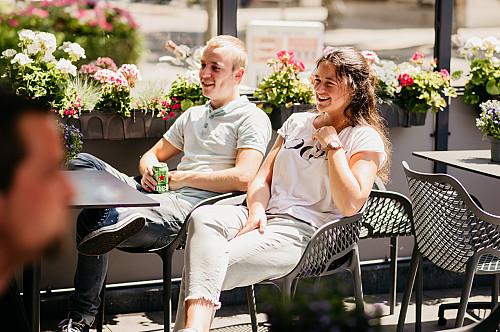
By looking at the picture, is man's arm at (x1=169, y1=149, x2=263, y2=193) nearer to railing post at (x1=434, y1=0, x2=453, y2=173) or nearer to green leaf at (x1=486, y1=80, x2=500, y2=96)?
railing post at (x1=434, y1=0, x2=453, y2=173)

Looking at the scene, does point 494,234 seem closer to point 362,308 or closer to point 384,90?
point 384,90

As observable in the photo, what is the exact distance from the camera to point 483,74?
4.34 m

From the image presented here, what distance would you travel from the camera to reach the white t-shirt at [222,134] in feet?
11.0

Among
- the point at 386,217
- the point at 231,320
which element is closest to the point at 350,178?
the point at 386,217

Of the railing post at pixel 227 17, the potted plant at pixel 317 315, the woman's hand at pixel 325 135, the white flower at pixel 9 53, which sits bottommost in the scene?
the potted plant at pixel 317 315

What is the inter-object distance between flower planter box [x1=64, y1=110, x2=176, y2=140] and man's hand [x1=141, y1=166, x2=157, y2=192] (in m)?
0.42

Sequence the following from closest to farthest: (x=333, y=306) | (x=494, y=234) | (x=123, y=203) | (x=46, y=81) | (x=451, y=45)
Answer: (x=333, y=306)
(x=123, y=203)
(x=494, y=234)
(x=46, y=81)
(x=451, y=45)

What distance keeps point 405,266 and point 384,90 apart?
1103 mm

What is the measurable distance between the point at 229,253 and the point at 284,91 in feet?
5.02

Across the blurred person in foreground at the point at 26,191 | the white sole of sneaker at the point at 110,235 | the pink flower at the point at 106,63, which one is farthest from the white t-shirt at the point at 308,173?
the blurred person in foreground at the point at 26,191

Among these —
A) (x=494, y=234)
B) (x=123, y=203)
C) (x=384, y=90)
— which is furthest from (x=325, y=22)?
(x=123, y=203)

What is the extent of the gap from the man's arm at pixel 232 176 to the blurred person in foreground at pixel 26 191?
9.08ft

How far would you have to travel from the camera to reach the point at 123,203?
8.00 ft

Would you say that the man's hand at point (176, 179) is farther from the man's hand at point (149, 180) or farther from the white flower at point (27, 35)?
the white flower at point (27, 35)
